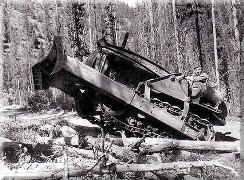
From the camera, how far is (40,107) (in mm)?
21547

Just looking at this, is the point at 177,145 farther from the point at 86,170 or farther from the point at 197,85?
the point at 86,170

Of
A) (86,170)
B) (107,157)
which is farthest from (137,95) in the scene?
(86,170)

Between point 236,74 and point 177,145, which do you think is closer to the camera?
point 177,145

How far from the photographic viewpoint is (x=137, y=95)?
6.68 m

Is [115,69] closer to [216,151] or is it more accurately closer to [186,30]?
[216,151]

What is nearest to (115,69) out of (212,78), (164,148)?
(164,148)

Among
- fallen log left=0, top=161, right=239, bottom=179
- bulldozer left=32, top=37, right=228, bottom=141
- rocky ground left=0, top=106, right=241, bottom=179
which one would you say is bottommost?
rocky ground left=0, top=106, right=241, bottom=179

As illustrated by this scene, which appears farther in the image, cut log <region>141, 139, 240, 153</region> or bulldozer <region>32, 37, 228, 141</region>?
bulldozer <region>32, 37, 228, 141</region>

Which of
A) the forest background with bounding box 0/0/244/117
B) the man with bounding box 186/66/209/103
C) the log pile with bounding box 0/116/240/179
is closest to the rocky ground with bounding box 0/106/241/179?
the log pile with bounding box 0/116/240/179

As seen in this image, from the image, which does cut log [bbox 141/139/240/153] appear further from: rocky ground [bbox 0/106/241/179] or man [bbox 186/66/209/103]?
man [bbox 186/66/209/103]

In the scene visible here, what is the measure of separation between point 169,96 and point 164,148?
1.65 meters

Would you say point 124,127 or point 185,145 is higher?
point 124,127

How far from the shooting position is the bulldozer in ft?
20.8

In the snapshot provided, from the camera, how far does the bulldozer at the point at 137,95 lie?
6336 mm
